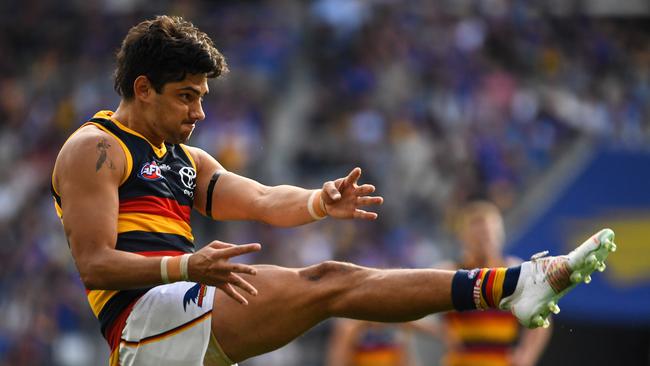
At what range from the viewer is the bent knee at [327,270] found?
5.56 meters

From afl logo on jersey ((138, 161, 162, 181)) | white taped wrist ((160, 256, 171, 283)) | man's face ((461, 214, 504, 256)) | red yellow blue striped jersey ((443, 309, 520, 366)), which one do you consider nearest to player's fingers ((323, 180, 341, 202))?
afl logo on jersey ((138, 161, 162, 181))

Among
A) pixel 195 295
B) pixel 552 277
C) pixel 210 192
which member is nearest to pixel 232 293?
pixel 195 295

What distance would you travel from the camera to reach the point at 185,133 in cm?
606

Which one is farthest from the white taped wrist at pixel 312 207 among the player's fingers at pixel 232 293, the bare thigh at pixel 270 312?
the player's fingers at pixel 232 293

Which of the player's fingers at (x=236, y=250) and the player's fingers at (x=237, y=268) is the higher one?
the player's fingers at (x=236, y=250)

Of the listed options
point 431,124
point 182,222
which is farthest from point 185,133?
point 431,124

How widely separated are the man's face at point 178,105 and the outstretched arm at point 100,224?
1.03ft

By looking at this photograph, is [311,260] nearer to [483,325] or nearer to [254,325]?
[483,325]

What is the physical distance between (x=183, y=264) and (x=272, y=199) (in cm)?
125

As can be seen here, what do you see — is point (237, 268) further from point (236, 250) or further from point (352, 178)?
point (352, 178)

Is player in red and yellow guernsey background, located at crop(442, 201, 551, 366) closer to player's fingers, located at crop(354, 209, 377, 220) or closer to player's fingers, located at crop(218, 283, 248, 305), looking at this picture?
player's fingers, located at crop(354, 209, 377, 220)

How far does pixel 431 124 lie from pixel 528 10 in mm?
3698

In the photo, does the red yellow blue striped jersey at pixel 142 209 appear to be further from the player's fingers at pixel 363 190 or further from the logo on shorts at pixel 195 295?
the player's fingers at pixel 363 190

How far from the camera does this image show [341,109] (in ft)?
52.4
